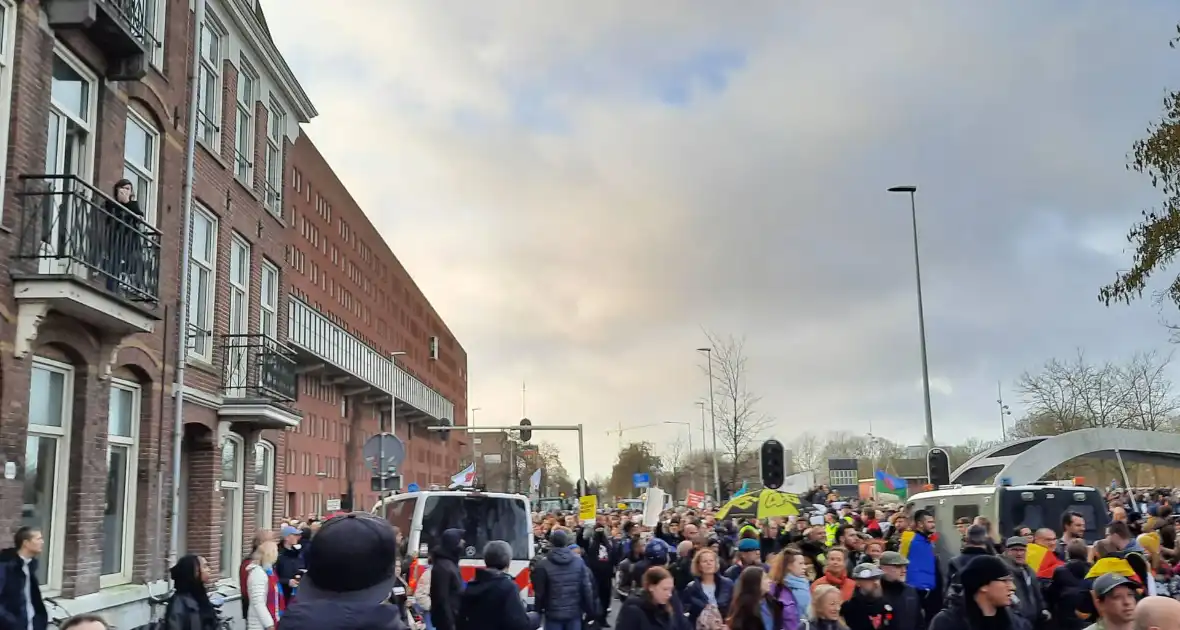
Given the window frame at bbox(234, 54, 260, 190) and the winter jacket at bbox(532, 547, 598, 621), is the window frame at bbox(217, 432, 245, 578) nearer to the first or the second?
the window frame at bbox(234, 54, 260, 190)

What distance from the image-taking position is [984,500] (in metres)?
15.7

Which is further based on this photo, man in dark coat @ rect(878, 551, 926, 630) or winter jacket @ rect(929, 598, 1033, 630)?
man in dark coat @ rect(878, 551, 926, 630)

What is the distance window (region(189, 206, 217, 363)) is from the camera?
1730 cm

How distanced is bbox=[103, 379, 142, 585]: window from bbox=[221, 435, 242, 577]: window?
438 centimetres

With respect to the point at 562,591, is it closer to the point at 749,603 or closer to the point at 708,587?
the point at 708,587

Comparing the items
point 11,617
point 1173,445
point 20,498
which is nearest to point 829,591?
point 11,617

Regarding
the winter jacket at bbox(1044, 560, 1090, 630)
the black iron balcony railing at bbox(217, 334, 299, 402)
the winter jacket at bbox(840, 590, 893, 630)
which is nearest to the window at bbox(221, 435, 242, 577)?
the black iron balcony railing at bbox(217, 334, 299, 402)

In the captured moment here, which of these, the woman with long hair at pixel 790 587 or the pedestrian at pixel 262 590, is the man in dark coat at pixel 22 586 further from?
the woman with long hair at pixel 790 587

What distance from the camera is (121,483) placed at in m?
14.5

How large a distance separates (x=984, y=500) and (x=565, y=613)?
8.12 m

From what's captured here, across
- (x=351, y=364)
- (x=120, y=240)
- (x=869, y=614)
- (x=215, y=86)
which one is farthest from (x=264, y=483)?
(x=351, y=364)

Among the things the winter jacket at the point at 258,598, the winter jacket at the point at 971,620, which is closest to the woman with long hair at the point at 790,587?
the winter jacket at the point at 971,620

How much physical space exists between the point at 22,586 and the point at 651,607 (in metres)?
5.30

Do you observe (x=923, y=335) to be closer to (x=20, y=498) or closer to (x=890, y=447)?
(x=20, y=498)
